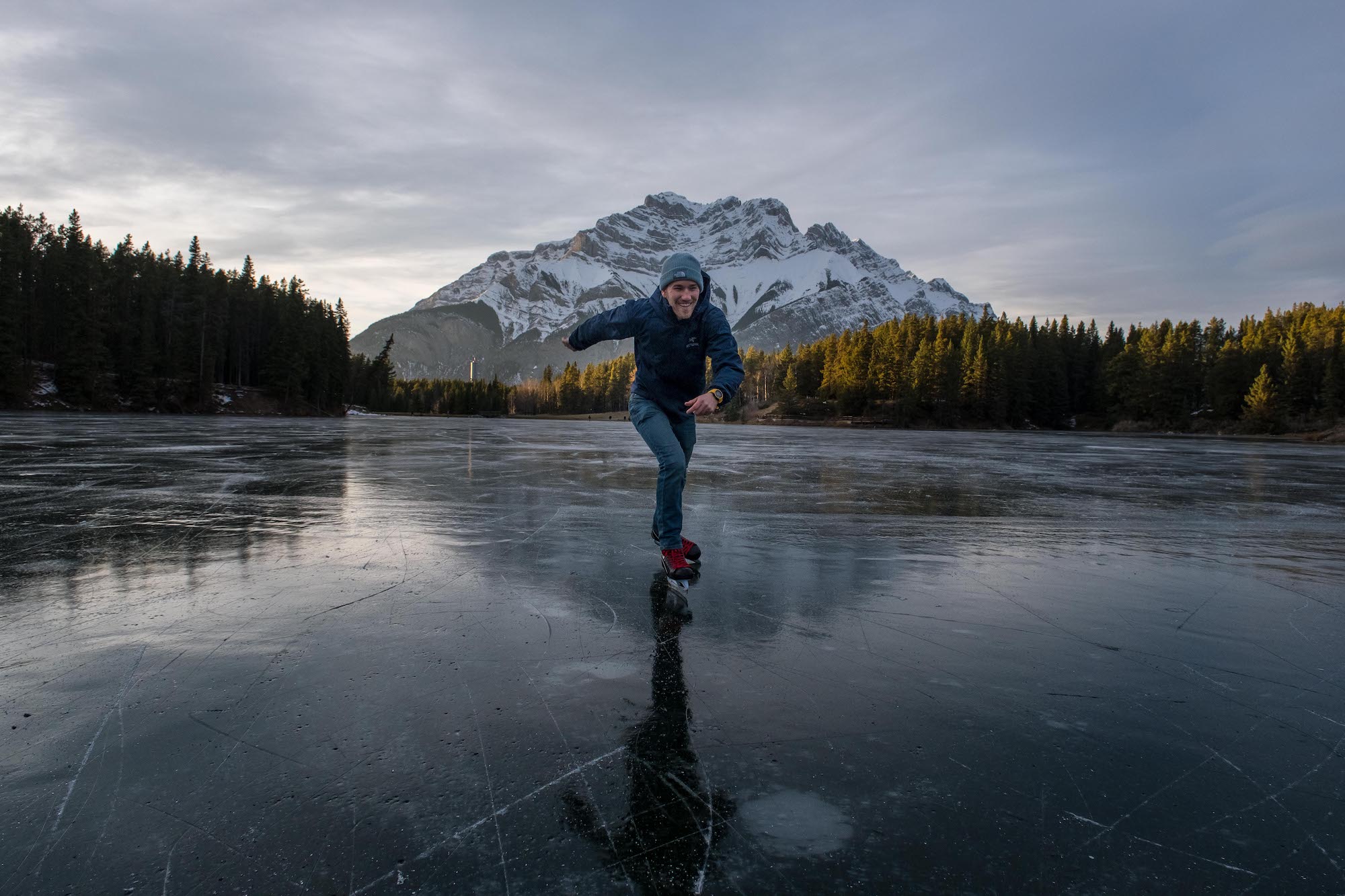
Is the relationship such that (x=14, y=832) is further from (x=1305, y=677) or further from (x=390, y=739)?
(x=1305, y=677)

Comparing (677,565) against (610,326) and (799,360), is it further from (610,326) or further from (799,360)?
(799,360)

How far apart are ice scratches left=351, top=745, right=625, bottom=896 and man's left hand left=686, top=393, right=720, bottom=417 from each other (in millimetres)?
2854

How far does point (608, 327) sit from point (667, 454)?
119 cm

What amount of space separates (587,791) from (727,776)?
1.41 feet

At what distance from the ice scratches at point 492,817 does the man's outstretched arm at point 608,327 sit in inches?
128

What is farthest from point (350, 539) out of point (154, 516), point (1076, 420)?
point (1076, 420)

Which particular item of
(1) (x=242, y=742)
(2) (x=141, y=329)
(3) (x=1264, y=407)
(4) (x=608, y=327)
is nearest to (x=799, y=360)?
(3) (x=1264, y=407)

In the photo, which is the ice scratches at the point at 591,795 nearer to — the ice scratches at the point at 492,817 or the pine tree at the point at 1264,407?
the ice scratches at the point at 492,817

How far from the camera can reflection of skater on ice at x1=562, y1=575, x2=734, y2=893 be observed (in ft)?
5.44

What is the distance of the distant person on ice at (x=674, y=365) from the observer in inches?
192

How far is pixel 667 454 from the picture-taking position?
506 cm

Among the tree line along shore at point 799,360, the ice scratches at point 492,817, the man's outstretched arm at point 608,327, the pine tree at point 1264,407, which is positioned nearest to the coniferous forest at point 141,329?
the tree line along shore at point 799,360

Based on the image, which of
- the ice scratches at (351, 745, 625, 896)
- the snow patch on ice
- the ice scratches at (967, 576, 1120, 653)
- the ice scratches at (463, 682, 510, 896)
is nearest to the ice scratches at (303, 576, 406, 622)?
the ice scratches at (463, 682, 510, 896)

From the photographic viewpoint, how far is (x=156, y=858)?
163 cm
